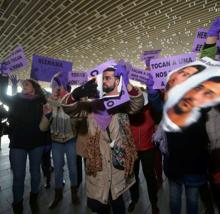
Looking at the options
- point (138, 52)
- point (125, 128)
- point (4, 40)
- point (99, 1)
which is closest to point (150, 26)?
point (99, 1)

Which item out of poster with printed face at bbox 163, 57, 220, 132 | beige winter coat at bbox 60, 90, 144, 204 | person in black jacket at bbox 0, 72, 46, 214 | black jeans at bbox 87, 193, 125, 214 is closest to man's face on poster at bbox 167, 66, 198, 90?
poster with printed face at bbox 163, 57, 220, 132

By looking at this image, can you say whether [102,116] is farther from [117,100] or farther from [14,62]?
[14,62]

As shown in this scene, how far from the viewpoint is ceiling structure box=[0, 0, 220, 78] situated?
17.2ft

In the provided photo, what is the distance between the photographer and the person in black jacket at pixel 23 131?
9.87ft

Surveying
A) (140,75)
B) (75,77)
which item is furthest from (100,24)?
(140,75)

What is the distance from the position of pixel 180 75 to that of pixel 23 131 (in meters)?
2.34

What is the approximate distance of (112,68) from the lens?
2.07m

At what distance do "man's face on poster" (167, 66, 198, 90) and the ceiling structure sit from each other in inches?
165

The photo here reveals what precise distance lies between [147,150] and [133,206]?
2.65ft

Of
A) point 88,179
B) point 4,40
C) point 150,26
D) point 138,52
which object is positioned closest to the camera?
point 88,179

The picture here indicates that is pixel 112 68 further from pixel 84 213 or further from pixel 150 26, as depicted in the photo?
pixel 150 26

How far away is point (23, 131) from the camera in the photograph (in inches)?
120

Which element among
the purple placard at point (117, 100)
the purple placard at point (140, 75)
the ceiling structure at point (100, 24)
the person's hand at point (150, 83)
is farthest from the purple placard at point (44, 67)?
the ceiling structure at point (100, 24)

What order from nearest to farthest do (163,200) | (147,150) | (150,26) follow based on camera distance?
(147,150) < (163,200) < (150,26)
